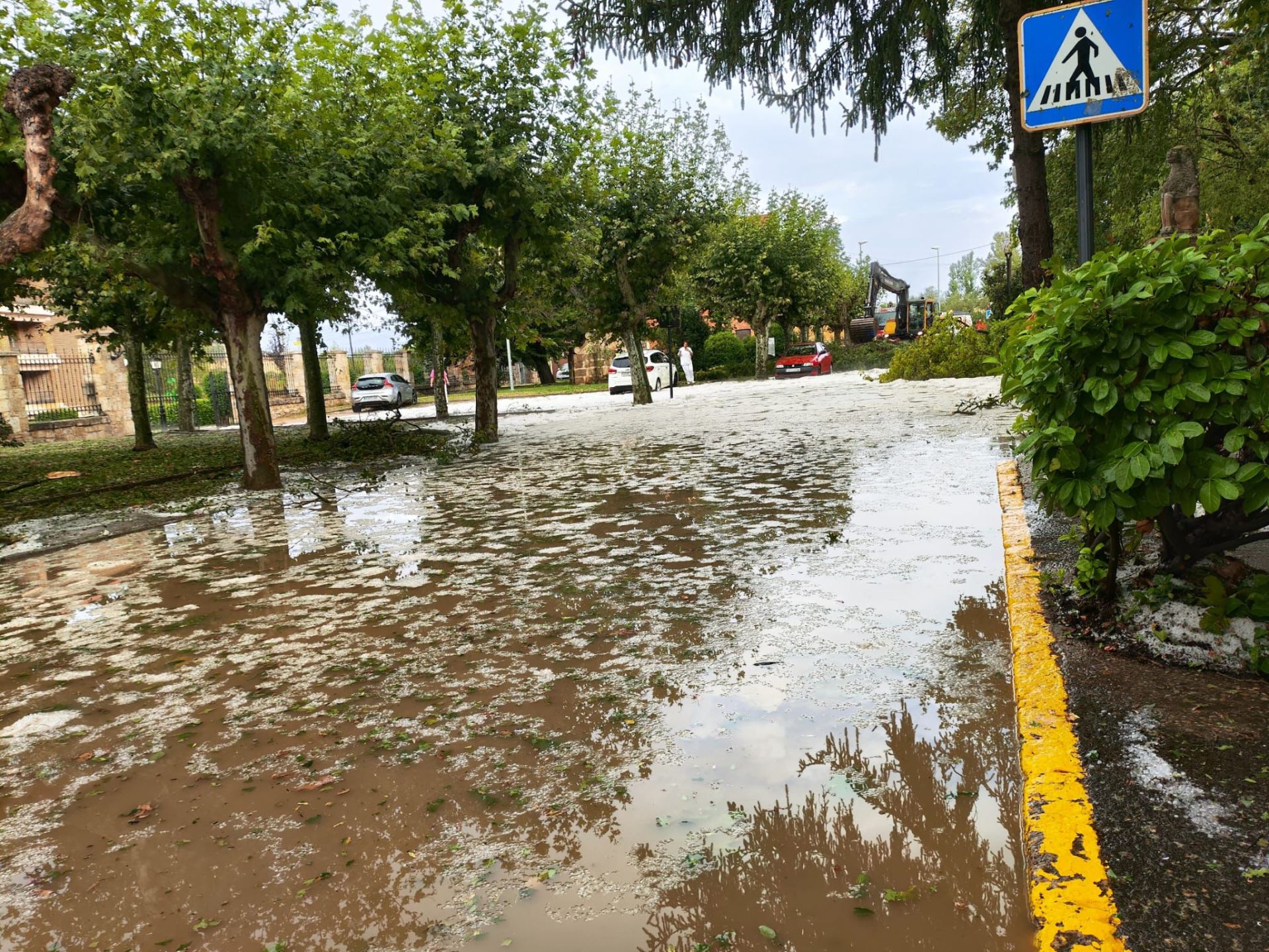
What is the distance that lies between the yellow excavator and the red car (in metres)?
7.86

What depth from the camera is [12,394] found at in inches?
986

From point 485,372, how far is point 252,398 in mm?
6792

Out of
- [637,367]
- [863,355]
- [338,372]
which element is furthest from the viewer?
[863,355]

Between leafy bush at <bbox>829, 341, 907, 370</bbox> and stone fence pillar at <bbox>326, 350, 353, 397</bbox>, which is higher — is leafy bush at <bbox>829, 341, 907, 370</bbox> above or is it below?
below

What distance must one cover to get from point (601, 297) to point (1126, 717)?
82.9 ft

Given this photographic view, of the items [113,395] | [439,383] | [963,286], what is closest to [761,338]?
[439,383]

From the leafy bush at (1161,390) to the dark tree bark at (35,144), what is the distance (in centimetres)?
795

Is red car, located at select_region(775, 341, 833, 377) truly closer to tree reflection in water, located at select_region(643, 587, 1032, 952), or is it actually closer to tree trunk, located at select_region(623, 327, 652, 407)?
tree trunk, located at select_region(623, 327, 652, 407)

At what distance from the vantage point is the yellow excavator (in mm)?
48250

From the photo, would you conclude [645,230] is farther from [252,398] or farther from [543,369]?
[543,369]

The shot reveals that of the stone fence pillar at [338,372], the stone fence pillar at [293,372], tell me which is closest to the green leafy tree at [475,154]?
the stone fence pillar at [293,372]

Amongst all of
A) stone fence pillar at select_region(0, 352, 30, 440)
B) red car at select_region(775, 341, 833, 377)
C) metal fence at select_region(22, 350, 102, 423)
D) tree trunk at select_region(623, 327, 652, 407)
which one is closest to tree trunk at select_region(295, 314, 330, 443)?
tree trunk at select_region(623, 327, 652, 407)

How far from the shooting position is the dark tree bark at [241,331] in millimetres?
10648

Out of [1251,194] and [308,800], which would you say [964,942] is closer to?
[308,800]
